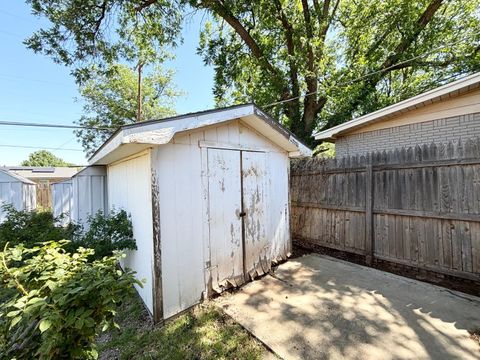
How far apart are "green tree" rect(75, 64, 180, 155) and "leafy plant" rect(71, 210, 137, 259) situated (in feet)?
50.9

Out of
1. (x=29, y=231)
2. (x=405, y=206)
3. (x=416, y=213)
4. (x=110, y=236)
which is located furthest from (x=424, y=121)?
(x=29, y=231)

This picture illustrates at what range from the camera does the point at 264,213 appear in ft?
14.0

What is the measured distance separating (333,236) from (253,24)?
8.77 meters

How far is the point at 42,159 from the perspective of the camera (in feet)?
163

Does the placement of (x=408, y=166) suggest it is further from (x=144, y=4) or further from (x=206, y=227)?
(x=144, y=4)

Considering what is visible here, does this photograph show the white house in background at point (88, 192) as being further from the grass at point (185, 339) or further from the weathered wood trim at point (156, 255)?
the weathered wood trim at point (156, 255)

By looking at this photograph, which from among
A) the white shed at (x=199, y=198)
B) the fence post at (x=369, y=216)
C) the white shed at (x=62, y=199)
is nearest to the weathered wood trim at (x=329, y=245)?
the fence post at (x=369, y=216)

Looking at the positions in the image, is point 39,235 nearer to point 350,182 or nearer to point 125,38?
point 350,182

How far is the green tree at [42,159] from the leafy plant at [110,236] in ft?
185

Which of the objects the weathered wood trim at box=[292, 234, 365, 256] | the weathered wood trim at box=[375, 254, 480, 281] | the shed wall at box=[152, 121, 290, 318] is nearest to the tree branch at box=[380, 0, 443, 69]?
the weathered wood trim at box=[292, 234, 365, 256]

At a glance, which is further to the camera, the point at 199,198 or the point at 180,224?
the point at 199,198

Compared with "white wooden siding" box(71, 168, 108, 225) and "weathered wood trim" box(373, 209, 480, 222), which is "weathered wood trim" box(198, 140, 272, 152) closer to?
"weathered wood trim" box(373, 209, 480, 222)

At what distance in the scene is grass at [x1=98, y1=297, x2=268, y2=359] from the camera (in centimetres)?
234

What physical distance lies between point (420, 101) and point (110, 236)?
23.6ft
